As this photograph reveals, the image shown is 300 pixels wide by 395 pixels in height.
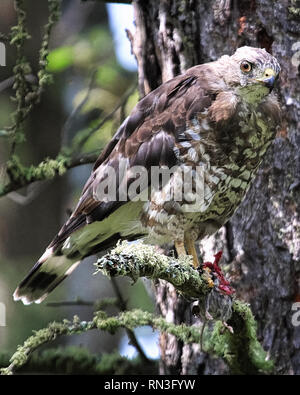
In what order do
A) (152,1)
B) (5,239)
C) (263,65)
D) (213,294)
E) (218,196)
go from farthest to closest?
(5,239) → (152,1) → (218,196) → (263,65) → (213,294)

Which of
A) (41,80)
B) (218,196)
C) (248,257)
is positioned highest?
(41,80)

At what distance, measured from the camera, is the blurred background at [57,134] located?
19.2 ft

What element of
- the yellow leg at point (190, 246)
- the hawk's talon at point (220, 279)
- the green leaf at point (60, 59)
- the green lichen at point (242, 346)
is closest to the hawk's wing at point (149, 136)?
the yellow leg at point (190, 246)

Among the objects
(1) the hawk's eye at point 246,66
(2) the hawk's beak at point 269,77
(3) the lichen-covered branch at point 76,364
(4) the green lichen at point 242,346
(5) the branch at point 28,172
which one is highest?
(1) the hawk's eye at point 246,66

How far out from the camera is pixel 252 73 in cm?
350

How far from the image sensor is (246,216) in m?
3.94

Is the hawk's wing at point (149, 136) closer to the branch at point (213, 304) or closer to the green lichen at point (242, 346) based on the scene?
the branch at point (213, 304)

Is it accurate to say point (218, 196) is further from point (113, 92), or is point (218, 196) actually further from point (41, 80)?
point (113, 92)

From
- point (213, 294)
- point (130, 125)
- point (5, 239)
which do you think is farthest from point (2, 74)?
point (213, 294)

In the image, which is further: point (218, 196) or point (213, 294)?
point (218, 196)

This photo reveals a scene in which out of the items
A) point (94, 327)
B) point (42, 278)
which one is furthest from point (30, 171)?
point (94, 327)

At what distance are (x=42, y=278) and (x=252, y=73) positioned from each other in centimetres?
171

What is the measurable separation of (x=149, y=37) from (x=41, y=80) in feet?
2.36

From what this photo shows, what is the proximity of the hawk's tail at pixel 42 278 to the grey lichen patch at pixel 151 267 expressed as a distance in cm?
105
